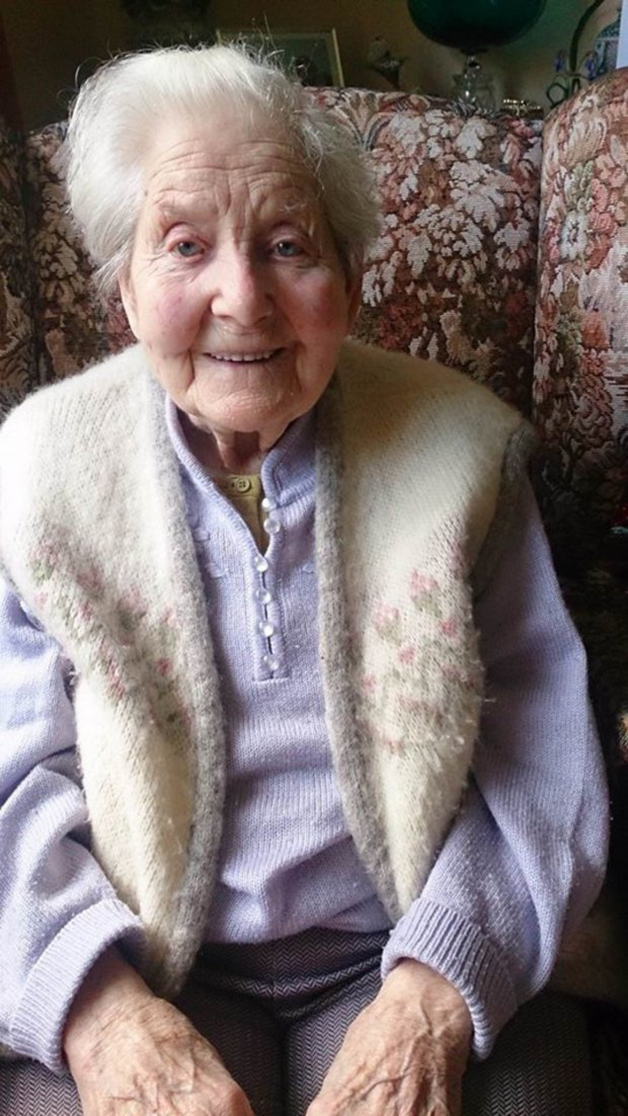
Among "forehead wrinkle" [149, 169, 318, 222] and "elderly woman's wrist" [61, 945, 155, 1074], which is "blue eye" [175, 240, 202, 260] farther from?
"elderly woman's wrist" [61, 945, 155, 1074]

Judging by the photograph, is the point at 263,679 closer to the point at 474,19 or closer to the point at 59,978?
the point at 59,978

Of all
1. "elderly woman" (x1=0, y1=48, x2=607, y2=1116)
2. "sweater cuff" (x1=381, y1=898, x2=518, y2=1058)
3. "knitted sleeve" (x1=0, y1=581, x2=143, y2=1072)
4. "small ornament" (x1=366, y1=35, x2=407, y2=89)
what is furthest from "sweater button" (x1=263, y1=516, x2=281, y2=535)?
"small ornament" (x1=366, y1=35, x2=407, y2=89)

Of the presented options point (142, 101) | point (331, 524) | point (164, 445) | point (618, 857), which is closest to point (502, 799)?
point (618, 857)

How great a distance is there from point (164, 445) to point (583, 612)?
55cm

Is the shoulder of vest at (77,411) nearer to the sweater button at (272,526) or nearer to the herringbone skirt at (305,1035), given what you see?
the sweater button at (272,526)

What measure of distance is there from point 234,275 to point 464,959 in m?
0.65

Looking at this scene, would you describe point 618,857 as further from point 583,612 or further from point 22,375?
point 22,375

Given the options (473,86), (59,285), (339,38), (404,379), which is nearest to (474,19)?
(473,86)

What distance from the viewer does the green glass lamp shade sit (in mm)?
2133

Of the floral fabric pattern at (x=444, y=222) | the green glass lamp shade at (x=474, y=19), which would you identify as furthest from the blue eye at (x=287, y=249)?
the green glass lamp shade at (x=474, y=19)

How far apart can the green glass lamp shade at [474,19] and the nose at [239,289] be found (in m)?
1.46

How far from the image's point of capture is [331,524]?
3.51 ft

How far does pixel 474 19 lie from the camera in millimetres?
2148

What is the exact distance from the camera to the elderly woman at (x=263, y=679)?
3.22ft
